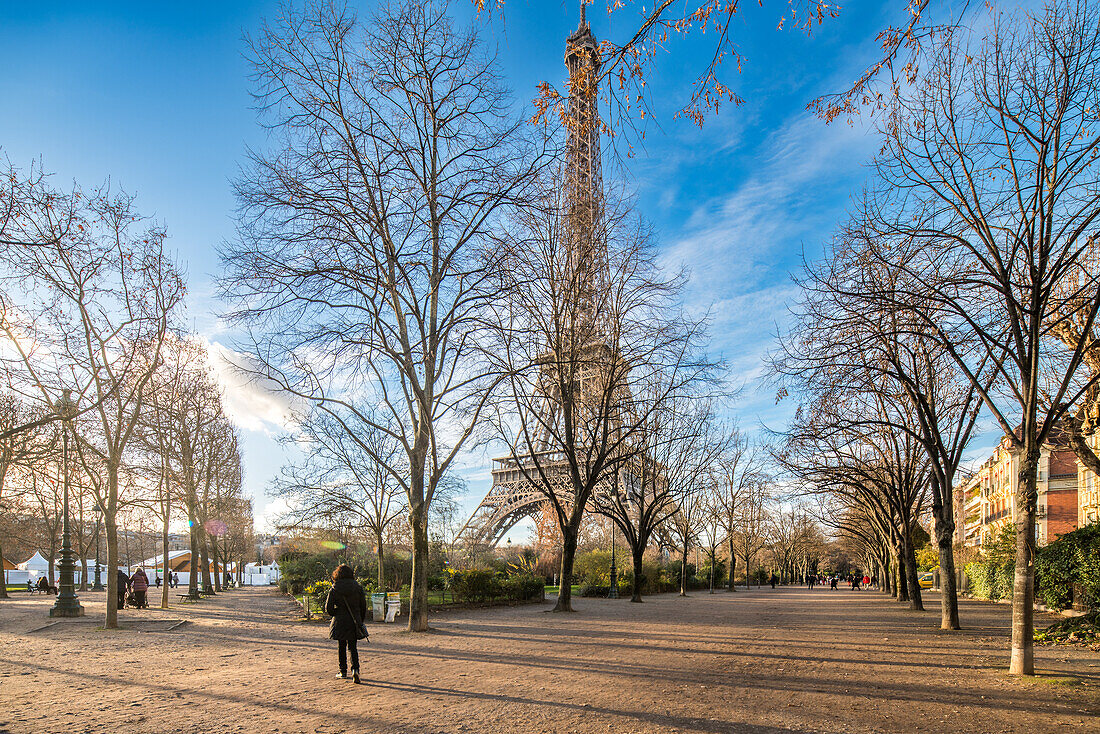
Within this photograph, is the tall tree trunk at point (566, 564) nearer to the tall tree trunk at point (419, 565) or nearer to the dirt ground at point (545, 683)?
the dirt ground at point (545, 683)

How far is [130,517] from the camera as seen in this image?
4147 cm

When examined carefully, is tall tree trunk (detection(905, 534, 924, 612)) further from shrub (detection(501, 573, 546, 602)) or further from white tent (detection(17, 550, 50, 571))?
white tent (detection(17, 550, 50, 571))

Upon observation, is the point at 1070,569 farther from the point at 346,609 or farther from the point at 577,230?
the point at 346,609

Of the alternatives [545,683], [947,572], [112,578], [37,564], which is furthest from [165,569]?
[37,564]

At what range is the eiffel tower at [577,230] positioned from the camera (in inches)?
199

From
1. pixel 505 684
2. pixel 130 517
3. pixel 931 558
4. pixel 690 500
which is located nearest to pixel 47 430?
pixel 505 684

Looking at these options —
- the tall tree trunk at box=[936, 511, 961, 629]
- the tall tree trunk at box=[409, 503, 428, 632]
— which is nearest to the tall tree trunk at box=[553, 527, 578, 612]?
the tall tree trunk at box=[409, 503, 428, 632]

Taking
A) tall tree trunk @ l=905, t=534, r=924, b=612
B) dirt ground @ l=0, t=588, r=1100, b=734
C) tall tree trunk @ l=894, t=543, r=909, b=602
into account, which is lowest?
tall tree trunk @ l=894, t=543, r=909, b=602

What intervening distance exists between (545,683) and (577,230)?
49.2 ft

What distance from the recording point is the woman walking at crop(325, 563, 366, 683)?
8820mm

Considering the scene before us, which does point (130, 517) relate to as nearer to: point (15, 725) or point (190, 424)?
point (190, 424)

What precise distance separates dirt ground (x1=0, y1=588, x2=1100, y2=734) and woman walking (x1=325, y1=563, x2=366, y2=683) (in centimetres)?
39

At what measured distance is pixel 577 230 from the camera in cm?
2094

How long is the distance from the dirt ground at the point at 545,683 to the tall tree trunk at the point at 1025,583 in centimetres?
33
